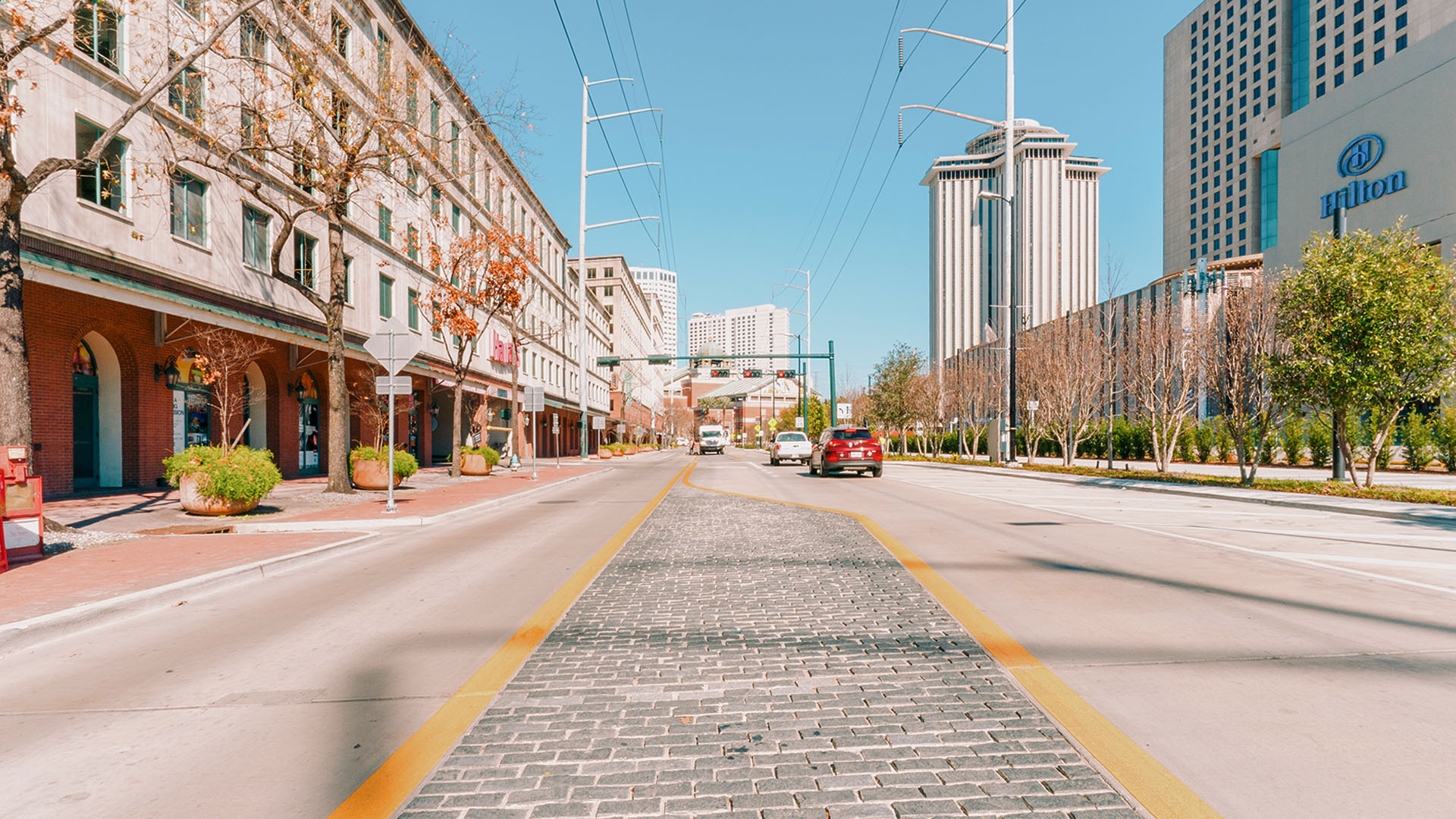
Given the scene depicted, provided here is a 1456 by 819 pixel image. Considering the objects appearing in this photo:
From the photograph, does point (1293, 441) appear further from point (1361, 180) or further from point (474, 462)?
point (474, 462)

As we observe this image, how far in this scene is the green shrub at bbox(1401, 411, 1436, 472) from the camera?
24.6 m

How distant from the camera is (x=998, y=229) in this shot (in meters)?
153

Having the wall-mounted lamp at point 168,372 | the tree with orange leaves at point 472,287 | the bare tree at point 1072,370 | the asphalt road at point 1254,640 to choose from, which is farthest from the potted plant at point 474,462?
the bare tree at point 1072,370

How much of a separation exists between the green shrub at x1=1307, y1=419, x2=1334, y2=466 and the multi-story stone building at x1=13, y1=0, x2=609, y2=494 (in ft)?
94.7

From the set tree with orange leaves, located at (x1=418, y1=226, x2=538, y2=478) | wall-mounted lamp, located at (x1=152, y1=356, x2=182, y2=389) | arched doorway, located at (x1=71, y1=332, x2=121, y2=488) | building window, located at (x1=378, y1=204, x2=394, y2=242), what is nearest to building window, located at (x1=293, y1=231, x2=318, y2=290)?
tree with orange leaves, located at (x1=418, y1=226, x2=538, y2=478)

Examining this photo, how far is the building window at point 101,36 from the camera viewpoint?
48.0 ft

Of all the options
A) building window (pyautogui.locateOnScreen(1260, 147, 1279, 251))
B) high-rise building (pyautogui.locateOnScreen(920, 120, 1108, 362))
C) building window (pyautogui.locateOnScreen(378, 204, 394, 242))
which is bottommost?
building window (pyautogui.locateOnScreen(378, 204, 394, 242))

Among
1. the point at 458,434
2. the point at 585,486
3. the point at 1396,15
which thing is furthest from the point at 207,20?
the point at 1396,15

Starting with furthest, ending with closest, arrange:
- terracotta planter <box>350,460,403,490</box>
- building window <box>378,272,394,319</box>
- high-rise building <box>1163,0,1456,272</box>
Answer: high-rise building <box>1163,0,1456,272</box> → building window <box>378,272,394,319</box> → terracotta planter <box>350,460,403,490</box>

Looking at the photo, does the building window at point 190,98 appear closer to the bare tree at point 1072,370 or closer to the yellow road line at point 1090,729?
the yellow road line at point 1090,729

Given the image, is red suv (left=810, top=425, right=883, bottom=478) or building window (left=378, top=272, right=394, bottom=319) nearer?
→ red suv (left=810, top=425, right=883, bottom=478)

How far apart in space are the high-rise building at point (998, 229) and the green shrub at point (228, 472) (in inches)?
4953

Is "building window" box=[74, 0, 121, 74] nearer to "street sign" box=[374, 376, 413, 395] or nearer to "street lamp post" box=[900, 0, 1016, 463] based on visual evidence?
"street sign" box=[374, 376, 413, 395]

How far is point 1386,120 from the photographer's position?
34.6 metres
